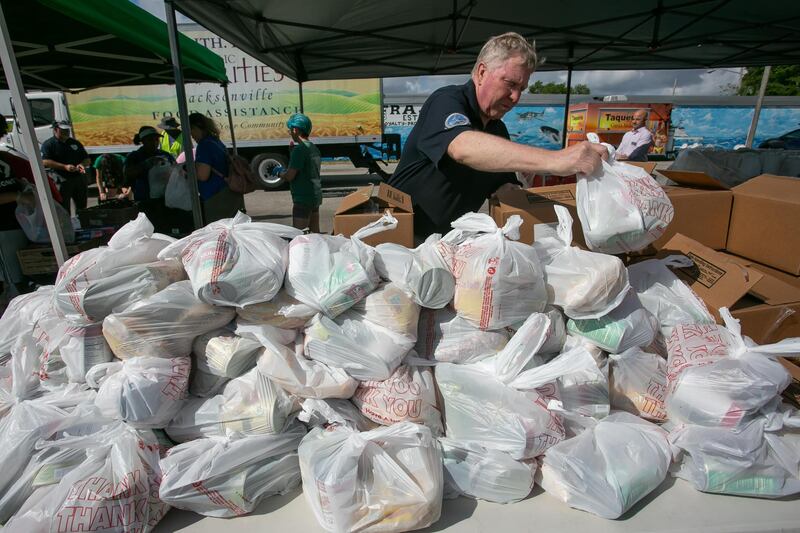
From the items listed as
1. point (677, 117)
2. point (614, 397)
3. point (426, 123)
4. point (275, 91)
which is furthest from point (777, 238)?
point (677, 117)

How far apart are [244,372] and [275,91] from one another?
11190 millimetres

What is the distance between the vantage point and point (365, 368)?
1.29 meters

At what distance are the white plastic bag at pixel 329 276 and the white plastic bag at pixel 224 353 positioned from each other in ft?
0.73

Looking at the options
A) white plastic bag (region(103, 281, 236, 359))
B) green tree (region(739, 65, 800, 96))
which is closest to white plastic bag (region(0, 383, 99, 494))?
white plastic bag (region(103, 281, 236, 359))

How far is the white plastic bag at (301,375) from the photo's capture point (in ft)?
4.17

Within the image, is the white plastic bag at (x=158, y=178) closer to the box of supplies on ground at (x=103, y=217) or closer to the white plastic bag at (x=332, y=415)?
the box of supplies on ground at (x=103, y=217)

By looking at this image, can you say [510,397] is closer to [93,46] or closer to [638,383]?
[638,383]

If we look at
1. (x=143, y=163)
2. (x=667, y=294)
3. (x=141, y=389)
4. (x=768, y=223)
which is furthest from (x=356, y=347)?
(x=143, y=163)

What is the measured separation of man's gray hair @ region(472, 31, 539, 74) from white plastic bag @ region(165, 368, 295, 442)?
153cm

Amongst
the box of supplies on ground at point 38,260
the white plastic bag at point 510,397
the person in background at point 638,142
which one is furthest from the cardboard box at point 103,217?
the person in background at point 638,142

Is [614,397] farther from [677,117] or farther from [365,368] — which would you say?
[677,117]

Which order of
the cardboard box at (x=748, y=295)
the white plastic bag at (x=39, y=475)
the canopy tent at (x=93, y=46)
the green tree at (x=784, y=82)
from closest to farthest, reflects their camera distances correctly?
the white plastic bag at (x=39, y=475) < the cardboard box at (x=748, y=295) < the canopy tent at (x=93, y=46) < the green tree at (x=784, y=82)

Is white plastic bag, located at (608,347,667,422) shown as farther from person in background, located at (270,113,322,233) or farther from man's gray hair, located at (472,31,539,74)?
person in background, located at (270,113,322,233)

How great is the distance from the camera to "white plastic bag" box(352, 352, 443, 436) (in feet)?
4.28
